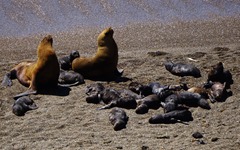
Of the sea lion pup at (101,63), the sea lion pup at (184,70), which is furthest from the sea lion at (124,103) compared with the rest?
the sea lion pup at (184,70)

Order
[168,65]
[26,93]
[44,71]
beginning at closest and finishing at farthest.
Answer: [26,93] < [44,71] < [168,65]

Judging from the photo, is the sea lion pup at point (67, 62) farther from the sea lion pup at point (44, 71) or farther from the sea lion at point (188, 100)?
the sea lion at point (188, 100)

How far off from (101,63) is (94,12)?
9049mm

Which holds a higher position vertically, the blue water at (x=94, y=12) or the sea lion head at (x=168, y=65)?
the sea lion head at (x=168, y=65)

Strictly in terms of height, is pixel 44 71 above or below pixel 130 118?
above

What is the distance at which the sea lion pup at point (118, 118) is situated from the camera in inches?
293

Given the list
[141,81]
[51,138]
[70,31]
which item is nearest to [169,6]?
[70,31]

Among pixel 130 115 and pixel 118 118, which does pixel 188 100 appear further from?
pixel 118 118

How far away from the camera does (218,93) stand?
8.56 metres

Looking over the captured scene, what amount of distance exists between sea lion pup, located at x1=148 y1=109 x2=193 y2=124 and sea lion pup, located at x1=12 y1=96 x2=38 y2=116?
2.09 m

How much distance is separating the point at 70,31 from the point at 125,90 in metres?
7.91

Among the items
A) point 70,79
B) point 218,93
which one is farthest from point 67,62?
point 218,93

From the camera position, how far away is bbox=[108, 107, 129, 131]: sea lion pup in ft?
24.4

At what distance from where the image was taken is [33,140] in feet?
23.5
